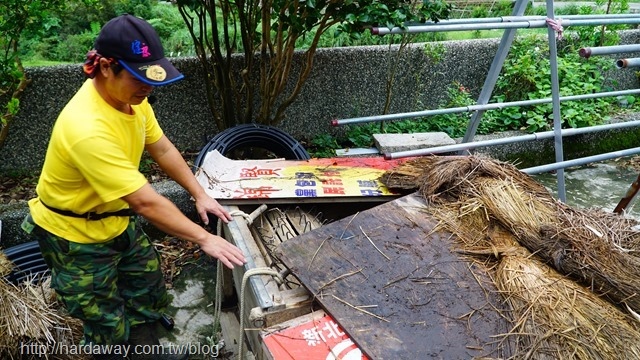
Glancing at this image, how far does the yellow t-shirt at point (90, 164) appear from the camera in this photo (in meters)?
2.12

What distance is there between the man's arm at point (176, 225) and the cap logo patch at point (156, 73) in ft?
1.50

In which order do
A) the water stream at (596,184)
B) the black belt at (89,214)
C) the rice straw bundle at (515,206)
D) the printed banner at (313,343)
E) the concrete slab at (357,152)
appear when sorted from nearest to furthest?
the printed banner at (313,343) → the black belt at (89,214) → the rice straw bundle at (515,206) → the concrete slab at (357,152) → the water stream at (596,184)

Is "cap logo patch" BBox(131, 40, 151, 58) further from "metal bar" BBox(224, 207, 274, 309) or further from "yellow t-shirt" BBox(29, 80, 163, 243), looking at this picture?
"metal bar" BBox(224, 207, 274, 309)

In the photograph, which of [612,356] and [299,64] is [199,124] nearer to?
[299,64]

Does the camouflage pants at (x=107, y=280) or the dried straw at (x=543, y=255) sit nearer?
the dried straw at (x=543, y=255)

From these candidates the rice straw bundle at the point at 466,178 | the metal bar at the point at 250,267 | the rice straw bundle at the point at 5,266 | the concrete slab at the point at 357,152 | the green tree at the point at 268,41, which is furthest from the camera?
the concrete slab at the point at 357,152

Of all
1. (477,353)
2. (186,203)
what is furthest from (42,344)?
(477,353)

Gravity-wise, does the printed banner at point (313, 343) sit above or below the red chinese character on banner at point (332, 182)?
above

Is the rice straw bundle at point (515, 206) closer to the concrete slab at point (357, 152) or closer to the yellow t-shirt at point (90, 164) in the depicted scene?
the yellow t-shirt at point (90, 164)

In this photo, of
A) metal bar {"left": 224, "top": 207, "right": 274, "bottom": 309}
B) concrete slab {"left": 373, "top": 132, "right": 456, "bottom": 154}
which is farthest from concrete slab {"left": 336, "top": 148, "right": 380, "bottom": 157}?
metal bar {"left": 224, "top": 207, "right": 274, "bottom": 309}

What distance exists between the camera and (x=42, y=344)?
9.50ft

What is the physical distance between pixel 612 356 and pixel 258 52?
3.78 m

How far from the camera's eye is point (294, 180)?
133 inches

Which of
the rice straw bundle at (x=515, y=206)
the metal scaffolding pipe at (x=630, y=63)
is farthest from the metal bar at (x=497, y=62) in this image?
Answer: the rice straw bundle at (x=515, y=206)
